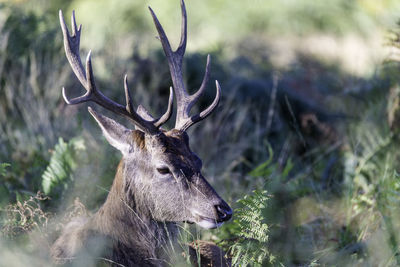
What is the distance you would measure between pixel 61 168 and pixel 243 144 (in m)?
2.48

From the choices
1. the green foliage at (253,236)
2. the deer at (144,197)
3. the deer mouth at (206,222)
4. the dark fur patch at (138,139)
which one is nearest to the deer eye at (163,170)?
the deer at (144,197)

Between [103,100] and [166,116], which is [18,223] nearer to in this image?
[103,100]

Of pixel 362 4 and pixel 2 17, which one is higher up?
pixel 2 17

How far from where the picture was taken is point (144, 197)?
4.04 metres

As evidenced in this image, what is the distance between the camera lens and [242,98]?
867 centimetres

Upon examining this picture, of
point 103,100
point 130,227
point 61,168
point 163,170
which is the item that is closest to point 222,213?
point 163,170

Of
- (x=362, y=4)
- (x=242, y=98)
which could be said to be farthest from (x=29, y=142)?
(x=362, y=4)

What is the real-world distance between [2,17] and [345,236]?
214 inches

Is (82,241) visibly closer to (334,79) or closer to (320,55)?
(334,79)

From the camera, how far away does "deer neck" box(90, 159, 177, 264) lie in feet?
13.1

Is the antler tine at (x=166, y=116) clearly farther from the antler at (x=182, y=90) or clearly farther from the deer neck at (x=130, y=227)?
the deer neck at (x=130, y=227)

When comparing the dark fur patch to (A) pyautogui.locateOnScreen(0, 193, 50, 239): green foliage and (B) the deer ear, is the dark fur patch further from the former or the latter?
(A) pyautogui.locateOnScreen(0, 193, 50, 239): green foliage

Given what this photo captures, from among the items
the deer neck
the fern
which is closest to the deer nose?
the deer neck

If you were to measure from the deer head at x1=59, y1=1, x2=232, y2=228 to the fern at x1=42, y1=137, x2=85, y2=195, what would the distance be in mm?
1062
